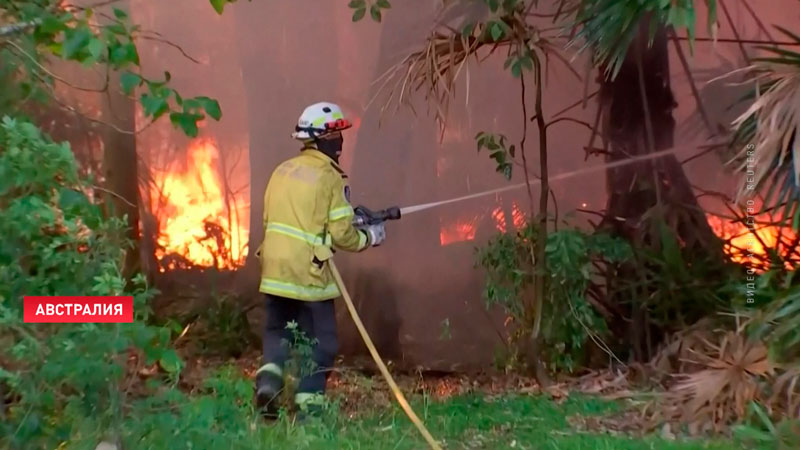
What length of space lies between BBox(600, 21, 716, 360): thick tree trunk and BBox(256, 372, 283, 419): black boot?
2195 millimetres

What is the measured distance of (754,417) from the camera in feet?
12.1

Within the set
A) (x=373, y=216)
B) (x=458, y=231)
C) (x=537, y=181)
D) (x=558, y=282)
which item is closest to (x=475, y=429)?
(x=558, y=282)

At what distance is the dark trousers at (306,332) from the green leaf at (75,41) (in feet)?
6.47

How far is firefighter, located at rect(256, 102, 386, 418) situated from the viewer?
14.5ft

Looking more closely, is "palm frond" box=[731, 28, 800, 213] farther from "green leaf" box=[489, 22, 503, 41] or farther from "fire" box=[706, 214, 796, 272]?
"green leaf" box=[489, 22, 503, 41]

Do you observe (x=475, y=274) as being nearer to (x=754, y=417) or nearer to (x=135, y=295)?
(x=754, y=417)

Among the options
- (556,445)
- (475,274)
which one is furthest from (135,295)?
(475,274)

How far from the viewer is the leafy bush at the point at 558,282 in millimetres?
4660

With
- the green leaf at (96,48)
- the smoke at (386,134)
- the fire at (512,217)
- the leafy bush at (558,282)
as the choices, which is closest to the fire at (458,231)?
the smoke at (386,134)

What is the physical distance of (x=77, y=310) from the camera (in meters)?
2.77

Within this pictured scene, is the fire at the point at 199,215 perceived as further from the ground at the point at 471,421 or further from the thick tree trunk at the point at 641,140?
the thick tree trunk at the point at 641,140

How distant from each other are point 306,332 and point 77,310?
1988 mm

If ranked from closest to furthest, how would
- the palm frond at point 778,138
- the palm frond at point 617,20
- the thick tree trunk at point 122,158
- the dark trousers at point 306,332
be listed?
the palm frond at point 778,138 → the palm frond at point 617,20 → the dark trousers at point 306,332 → the thick tree trunk at point 122,158

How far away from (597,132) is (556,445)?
7.84ft
